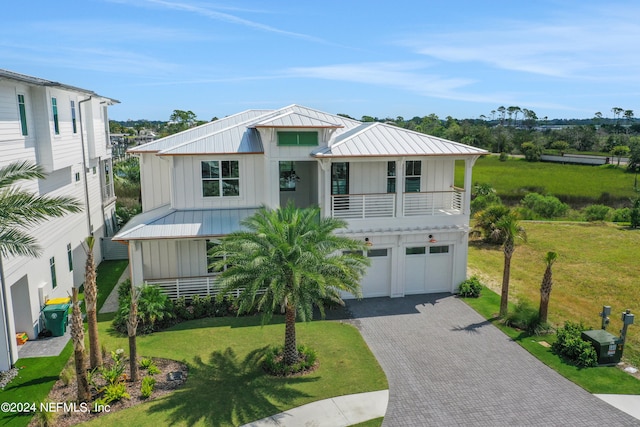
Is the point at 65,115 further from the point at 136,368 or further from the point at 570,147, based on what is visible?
the point at 570,147

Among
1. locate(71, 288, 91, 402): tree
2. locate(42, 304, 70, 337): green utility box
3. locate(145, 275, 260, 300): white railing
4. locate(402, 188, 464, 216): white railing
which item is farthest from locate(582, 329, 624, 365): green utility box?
locate(42, 304, 70, 337): green utility box

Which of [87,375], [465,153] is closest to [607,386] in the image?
[465,153]

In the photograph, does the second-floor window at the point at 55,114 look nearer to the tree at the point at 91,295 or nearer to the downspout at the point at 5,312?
the downspout at the point at 5,312

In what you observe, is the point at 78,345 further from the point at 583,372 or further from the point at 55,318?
the point at 583,372

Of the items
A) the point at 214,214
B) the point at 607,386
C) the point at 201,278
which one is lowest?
the point at 607,386

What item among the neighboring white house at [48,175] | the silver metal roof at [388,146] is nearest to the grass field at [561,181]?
the silver metal roof at [388,146]

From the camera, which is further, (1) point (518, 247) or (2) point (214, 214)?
(1) point (518, 247)

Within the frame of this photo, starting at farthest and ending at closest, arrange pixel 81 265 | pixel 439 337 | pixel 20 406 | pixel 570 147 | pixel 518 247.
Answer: pixel 570 147
pixel 518 247
pixel 81 265
pixel 439 337
pixel 20 406
